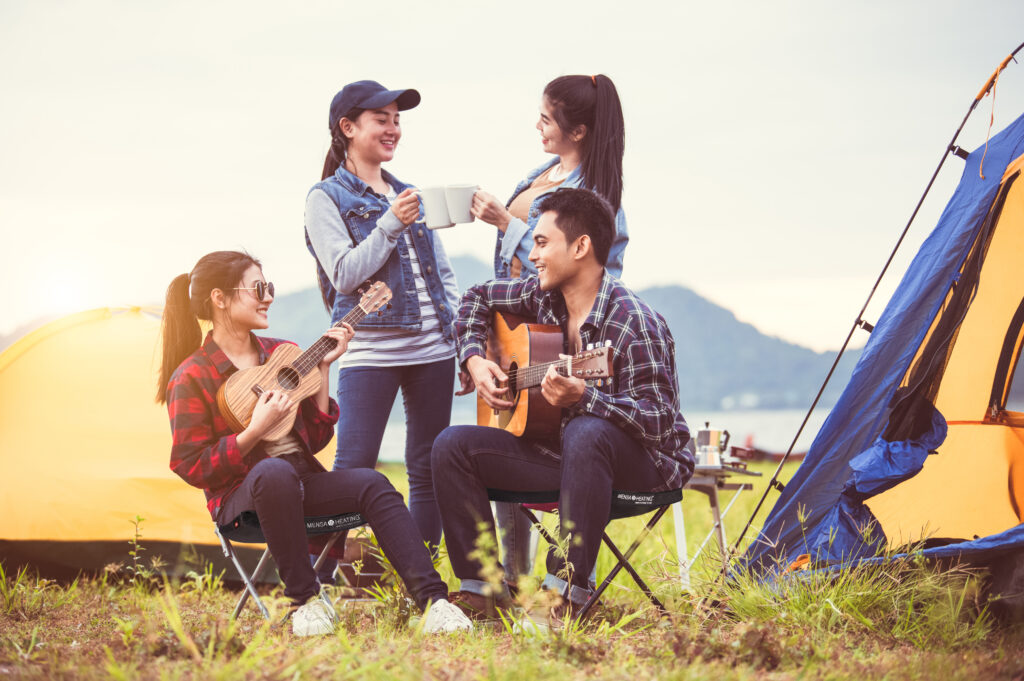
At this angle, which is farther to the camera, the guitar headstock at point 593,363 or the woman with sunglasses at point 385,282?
the woman with sunglasses at point 385,282

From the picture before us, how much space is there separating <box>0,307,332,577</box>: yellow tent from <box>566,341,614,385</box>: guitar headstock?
171cm

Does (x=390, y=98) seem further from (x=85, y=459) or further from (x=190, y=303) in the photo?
(x=85, y=459)

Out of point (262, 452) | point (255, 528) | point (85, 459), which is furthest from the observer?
point (85, 459)

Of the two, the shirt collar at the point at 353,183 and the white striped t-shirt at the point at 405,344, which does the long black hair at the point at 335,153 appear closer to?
the shirt collar at the point at 353,183

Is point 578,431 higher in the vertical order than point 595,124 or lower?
lower

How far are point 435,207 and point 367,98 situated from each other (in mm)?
621

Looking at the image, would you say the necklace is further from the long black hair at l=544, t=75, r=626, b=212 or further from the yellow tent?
the yellow tent

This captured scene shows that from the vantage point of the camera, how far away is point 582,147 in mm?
3279

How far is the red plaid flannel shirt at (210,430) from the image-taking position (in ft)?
9.12

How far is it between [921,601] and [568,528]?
1074 mm

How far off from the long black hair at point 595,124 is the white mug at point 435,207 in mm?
540

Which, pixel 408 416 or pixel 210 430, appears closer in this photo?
pixel 210 430

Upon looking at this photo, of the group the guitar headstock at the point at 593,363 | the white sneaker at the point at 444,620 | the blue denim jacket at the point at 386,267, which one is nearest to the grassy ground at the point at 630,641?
the white sneaker at the point at 444,620

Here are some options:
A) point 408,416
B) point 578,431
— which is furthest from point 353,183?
point 578,431
